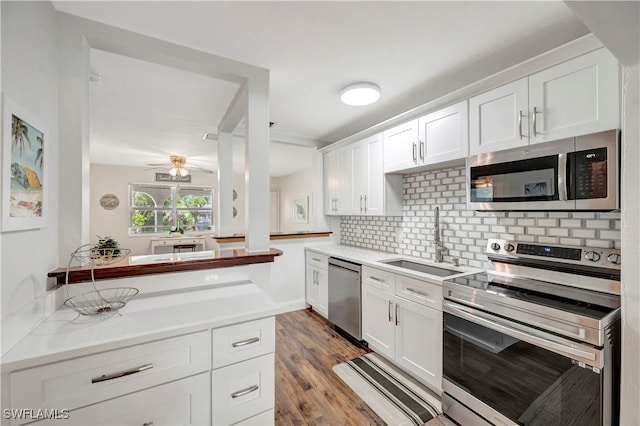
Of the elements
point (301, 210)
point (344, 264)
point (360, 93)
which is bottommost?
point (344, 264)

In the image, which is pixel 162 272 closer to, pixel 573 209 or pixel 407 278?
pixel 407 278

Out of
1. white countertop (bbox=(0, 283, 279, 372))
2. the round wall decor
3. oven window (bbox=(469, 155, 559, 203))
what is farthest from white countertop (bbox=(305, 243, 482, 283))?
the round wall decor

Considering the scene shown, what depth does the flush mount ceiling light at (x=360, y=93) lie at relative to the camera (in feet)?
7.31

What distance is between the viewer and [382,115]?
118 inches

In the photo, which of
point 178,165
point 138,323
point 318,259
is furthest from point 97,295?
Result: point 178,165

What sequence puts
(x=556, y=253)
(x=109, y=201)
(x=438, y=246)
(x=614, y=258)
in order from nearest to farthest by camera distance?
(x=614, y=258) → (x=556, y=253) → (x=438, y=246) → (x=109, y=201)

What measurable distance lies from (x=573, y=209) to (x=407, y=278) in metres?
1.10

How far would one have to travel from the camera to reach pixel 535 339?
4.40ft

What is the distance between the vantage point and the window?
641 centimetres

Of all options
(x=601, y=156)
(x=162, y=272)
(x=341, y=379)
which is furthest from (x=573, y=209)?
(x=162, y=272)

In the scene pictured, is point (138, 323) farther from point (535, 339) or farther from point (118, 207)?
point (118, 207)

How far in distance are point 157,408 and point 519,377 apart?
5.90ft

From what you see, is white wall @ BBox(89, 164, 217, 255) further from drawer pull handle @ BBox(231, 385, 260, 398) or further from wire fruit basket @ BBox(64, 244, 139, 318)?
drawer pull handle @ BBox(231, 385, 260, 398)

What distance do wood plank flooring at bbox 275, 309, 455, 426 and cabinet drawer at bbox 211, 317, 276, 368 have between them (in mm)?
740
